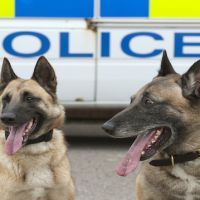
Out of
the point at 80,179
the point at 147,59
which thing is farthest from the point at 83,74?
the point at 80,179

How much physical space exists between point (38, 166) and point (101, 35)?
2.70m

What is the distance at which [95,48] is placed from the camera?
21.9 feet

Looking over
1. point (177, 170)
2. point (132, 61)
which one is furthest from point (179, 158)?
point (132, 61)

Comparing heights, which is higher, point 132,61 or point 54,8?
point 54,8

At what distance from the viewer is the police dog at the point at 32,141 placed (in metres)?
4.16

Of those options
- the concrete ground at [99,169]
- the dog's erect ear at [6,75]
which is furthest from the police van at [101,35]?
the dog's erect ear at [6,75]

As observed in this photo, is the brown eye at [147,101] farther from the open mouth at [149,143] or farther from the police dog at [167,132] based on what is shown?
the open mouth at [149,143]

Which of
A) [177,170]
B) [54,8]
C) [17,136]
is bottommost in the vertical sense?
[177,170]

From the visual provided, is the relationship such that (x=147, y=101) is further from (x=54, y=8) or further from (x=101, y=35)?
(x=54, y=8)

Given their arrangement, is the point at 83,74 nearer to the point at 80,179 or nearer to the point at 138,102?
the point at 80,179

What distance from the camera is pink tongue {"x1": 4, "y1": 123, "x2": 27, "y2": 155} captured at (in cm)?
416

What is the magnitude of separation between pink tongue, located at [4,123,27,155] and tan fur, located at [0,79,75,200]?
0.11 meters

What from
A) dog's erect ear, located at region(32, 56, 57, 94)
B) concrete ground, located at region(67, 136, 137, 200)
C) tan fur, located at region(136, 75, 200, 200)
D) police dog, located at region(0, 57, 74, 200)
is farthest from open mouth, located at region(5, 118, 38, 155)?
concrete ground, located at region(67, 136, 137, 200)

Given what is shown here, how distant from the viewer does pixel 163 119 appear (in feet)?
11.8
